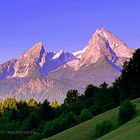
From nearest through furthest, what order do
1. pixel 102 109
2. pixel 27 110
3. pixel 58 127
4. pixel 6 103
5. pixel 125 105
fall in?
pixel 125 105, pixel 58 127, pixel 102 109, pixel 27 110, pixel 6 103

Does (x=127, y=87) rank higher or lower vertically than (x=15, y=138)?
higher

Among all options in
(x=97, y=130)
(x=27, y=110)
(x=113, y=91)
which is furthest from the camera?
(x=27, y=110)

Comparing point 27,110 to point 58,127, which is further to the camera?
point 27,110

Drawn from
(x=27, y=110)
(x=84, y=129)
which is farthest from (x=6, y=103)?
(x=84, y=129)

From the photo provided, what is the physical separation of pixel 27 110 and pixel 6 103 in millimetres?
35477

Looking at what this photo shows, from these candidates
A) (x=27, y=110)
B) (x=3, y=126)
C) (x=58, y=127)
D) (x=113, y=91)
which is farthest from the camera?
(x=27, y=110)

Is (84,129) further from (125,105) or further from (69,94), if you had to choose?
(69,94)

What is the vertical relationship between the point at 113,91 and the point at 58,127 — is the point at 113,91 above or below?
above

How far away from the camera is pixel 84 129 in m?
57.7

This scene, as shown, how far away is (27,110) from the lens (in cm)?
15362

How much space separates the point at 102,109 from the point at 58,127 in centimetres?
2091

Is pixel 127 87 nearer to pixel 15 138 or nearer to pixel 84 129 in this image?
pixel 15 138

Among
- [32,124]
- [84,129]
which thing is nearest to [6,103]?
[32,124]

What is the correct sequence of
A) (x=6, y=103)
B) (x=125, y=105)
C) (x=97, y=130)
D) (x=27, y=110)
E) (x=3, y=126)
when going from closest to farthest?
(x=97, y=130), (x=125, y=105), (x=3, y=126), (x=27, y=110), (x=6, y=103)
